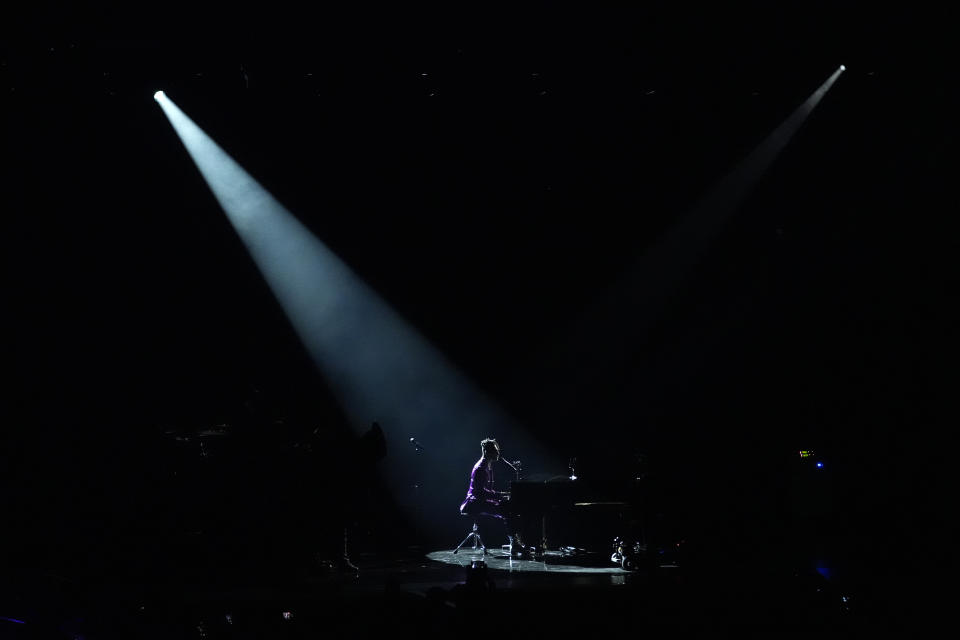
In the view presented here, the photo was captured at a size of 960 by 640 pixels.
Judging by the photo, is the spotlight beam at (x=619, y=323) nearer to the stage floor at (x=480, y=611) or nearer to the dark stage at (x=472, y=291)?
the dark stage at (x=472, y=291)

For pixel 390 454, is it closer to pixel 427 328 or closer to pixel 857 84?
pixel 427 328

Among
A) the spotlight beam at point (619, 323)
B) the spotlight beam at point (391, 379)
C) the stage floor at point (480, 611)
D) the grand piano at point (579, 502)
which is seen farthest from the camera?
the spotlight beam at point (391, 379)

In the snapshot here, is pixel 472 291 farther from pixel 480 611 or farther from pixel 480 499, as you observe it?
pixel 480 611

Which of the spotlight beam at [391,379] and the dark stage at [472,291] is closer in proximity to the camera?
the dark stage at [472,291]

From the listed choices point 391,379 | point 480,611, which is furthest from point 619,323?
point 480,611

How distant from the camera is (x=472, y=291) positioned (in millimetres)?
10172

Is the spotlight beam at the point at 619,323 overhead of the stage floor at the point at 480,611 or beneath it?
overhead

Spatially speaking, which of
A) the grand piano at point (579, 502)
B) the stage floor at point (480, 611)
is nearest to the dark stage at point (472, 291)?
the grand piano at point (579, 502)

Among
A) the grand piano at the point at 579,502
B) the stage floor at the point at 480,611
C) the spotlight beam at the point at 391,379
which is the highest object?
the spotlight beam at the point at 391,379

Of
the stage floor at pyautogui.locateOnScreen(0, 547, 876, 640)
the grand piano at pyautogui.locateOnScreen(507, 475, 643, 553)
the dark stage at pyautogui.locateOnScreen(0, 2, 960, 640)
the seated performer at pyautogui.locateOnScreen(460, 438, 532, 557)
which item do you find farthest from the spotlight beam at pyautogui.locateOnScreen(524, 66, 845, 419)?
the stage floor at pyautogui.locateOnScreen(0, 547, 876, 640)

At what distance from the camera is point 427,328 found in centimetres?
1027

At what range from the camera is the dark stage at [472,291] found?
22.6 ft

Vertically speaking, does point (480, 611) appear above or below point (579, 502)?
below

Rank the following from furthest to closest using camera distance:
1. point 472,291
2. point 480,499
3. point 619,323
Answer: point 619,323, point 472,291, point 480,499
